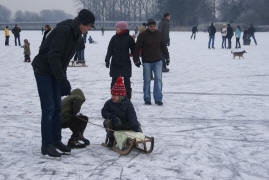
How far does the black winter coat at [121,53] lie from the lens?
715cm

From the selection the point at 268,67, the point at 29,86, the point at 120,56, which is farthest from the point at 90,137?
the point at 268,67

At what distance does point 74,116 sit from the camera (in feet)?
15.8

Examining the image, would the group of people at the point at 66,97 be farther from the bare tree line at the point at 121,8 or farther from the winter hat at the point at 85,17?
the bare tree line at the point at 121,8

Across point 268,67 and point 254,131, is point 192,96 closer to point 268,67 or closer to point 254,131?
point 254,131

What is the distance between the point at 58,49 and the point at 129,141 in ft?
4.60

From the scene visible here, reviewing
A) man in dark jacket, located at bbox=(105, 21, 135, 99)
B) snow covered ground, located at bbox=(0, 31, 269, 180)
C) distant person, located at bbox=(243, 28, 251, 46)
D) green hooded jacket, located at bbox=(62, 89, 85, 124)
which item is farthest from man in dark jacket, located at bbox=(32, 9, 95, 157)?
distant person, located at bbox=(243, 28, 251, 46)

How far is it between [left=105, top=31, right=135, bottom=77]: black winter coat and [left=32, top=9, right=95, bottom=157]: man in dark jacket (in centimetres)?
268

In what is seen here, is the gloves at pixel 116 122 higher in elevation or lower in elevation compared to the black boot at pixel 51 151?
higher

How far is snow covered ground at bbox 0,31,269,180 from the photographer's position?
4.13m

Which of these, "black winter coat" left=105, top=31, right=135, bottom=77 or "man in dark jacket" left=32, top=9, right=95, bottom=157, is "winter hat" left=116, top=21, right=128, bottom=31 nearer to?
"black winter coat" left=105, top=31, right=135, bottom=77

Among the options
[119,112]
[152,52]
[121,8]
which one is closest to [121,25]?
[152,52]

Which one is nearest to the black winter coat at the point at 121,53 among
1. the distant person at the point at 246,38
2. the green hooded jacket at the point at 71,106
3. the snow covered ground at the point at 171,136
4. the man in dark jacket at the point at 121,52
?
the man in dark jacket at the point at 121,52

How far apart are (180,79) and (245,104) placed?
146 inches

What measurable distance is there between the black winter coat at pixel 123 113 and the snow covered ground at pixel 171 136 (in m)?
0.35
